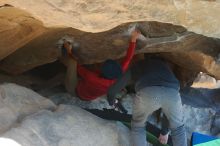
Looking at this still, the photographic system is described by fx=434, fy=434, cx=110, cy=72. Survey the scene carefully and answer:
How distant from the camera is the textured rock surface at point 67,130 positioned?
371 centimetres

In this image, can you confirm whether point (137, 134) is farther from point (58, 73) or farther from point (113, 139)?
point (58, 73)

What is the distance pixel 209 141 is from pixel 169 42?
1297mm

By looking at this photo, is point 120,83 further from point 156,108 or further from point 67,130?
point 67,130

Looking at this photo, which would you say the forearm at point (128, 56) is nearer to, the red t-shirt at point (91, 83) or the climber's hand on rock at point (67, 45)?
the red t-shirt at point (91, 83)

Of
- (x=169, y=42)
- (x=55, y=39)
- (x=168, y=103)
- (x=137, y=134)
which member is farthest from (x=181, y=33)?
(x=55, y=39)

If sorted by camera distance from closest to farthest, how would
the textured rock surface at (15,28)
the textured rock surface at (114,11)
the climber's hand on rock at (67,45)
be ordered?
the textured rock surface at (114,11)
the textured rock surface at (15,28)
the climber's hand on rock at (67,45)

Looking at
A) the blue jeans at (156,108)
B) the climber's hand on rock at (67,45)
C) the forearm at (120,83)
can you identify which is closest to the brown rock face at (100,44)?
the climber's hand on rock at (67,45)

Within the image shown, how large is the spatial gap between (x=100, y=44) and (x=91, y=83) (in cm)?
Answer: 45

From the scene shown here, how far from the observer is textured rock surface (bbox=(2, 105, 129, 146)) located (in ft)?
12.2

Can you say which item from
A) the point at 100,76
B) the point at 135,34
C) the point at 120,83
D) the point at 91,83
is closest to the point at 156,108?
the point at 120,83

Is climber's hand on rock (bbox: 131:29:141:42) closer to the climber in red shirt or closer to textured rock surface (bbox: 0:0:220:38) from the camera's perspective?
the climber in red shirt

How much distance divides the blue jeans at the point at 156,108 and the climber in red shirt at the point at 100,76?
1.24 feet

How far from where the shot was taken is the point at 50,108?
4488mm

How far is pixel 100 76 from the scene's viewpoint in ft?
15.6
